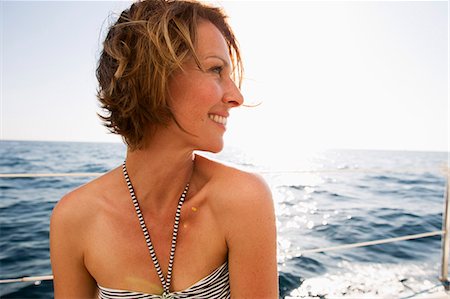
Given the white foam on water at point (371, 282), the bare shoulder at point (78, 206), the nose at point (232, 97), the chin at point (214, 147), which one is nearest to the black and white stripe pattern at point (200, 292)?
the bare shoulder at point (78, 206)

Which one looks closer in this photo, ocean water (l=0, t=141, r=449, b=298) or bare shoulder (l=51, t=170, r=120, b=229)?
bare shoulder (l=51, t=170, r=120, b=229)

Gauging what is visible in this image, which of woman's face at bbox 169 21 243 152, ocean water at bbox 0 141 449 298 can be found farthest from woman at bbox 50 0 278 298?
ocean water at bbox 0 141 449 298

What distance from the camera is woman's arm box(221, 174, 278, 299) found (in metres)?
1.10

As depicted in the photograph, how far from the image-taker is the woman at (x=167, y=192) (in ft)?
3.42

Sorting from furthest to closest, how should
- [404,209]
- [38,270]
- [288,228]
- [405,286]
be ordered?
[404,209] < [288,228] < [38,270] < [405,286]

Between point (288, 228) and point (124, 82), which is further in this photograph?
point (288, 228)

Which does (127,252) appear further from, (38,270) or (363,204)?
(363,204)

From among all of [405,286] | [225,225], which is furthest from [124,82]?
[405,286]

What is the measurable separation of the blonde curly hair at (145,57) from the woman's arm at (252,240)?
350mm

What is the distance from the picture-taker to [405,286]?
12.7 ft

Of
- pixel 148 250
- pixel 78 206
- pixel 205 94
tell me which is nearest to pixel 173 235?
pixel 148 250

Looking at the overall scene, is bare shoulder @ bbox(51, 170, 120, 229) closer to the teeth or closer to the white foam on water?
the teeth

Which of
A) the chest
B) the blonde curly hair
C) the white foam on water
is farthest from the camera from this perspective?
the white foam on water

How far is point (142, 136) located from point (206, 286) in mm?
532
